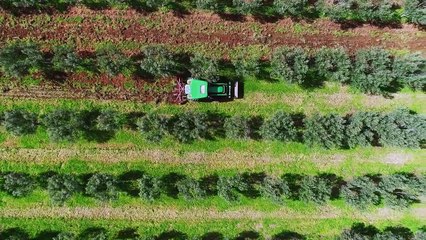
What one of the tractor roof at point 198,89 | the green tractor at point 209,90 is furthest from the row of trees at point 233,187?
the tractor roof at point 198,89

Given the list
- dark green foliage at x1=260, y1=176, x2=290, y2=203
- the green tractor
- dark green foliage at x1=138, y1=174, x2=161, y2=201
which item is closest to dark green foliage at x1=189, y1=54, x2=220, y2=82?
the green tractor

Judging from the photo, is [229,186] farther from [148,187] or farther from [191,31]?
[191,31]

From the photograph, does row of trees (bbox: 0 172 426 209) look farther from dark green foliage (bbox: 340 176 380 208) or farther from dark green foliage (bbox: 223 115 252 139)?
dark green foliage (bbox: 223 115 252 139)

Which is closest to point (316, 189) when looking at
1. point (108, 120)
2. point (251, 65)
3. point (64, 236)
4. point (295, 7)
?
point (251, 65)

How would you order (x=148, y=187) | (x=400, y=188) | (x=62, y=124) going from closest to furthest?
1. (x=62, y=124)
2. (x=148, y=187)
3. (x=400, y=188)

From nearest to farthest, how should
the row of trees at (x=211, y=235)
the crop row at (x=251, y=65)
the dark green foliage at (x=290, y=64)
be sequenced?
the crop row at (x=251, y=65), the row of trees at (x=211, y=235), the dark green foliage at (x=290, y=64)

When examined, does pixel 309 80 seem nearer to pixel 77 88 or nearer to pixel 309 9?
pixel 309 9

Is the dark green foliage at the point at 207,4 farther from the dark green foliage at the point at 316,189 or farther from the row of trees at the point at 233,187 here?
the dark green foliage at the point at 316,189

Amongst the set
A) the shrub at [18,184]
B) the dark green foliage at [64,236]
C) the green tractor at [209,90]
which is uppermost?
the green tractor at [209,90]
